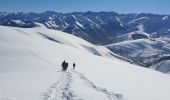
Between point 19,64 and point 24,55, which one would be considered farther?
point 24,55

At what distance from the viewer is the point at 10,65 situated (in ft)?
153

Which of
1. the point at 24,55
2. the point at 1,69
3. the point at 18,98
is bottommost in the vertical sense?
the point at 18,98

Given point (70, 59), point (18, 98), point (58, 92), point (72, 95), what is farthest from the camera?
point (70, 59)

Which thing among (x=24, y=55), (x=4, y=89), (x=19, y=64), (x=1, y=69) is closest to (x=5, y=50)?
(x=24, y=55)

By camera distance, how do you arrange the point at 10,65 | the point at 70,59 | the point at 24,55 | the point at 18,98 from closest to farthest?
the point at 18,98, the point at 10,65, the point at 24,55, the point at 70,59

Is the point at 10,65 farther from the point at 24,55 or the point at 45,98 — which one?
the point at 45,98

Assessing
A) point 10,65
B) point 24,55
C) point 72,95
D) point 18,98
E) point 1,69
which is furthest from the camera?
point 24,55

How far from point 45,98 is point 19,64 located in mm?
29253

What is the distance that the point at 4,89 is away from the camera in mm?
22688

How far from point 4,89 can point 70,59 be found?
49.9 m

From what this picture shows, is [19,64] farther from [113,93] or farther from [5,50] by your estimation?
[113,93]

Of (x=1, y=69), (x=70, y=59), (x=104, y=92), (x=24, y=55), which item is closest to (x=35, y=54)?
(x=24, y=55)

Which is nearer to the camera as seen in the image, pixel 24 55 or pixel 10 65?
pixel 10 65

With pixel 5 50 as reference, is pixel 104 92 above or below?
below
